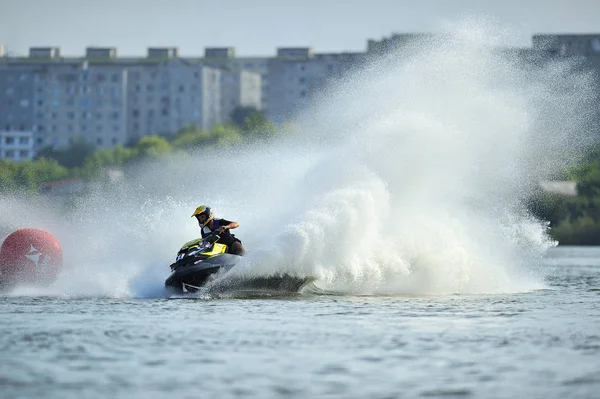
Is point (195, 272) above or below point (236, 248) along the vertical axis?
below

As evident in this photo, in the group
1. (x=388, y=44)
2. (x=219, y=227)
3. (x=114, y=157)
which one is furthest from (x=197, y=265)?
(x=114, y=157)

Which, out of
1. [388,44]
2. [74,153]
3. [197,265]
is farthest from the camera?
[74,153]

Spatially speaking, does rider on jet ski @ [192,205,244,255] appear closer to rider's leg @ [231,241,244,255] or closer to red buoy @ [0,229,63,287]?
rider's leg @ [231,241,244,255]

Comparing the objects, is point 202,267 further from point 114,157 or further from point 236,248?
point 114,157

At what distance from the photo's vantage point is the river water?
18312 millimetres

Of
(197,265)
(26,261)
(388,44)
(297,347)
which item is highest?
(388,44)

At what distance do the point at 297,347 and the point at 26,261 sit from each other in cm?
1139

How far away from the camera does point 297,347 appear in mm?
21750

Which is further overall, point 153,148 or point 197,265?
point 153,148

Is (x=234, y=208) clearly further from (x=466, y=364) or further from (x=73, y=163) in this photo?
(x=73, y=163)

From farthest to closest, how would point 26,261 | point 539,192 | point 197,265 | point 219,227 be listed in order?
point 539,192
point 26,261
point 219,227
point 197,265

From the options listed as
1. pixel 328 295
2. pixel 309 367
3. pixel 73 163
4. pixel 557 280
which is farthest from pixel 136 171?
pixel 309 367

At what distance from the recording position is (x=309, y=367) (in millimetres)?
19828

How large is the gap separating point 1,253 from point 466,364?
1448 centimetres
